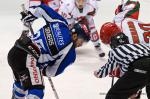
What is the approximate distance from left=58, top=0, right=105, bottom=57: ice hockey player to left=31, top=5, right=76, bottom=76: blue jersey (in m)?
1.46

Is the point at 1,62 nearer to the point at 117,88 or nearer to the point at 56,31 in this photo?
the point at 56,31

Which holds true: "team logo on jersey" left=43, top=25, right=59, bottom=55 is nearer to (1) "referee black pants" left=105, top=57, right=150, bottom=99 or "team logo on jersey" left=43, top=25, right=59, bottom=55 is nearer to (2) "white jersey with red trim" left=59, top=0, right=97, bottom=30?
(1) "referee black pants" left=105, top=57, right=150, bottom=99

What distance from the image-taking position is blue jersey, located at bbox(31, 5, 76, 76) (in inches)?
93.1

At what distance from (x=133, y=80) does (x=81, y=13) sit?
5.85 ft

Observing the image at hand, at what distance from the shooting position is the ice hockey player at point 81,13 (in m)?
3.90

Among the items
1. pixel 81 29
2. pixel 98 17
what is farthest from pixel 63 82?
pixel 98 17

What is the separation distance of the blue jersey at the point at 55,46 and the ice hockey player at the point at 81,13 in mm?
1461

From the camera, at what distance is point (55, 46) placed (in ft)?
7.75

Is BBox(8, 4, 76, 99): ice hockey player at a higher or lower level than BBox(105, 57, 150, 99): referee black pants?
higher

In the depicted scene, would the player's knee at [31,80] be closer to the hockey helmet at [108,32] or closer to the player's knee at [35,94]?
the player's knee at [35,94]

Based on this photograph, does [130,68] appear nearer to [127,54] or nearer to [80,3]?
[127,54]

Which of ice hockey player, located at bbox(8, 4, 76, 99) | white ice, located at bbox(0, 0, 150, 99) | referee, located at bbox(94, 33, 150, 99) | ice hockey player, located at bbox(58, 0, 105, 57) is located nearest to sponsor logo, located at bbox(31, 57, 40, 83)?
ice hockey player, located at bbox(8, 4, 76, 99)

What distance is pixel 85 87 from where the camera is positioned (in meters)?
3.22

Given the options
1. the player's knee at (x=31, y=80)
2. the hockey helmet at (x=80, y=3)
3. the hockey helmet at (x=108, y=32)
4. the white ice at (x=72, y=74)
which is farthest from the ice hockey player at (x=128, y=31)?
the hockey helmet at (x=80, y=3)
